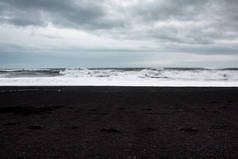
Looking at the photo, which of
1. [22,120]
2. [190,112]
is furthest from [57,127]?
[190,112]

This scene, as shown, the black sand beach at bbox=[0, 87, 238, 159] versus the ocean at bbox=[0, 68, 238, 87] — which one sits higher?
the ocean at bbox=[0, 68, 238, 87]

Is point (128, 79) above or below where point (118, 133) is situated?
above

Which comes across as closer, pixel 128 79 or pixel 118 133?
pixel 118 133

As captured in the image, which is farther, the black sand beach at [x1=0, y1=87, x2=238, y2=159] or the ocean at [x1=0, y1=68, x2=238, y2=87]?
the ocean at [x1=0, y1=68, x2=238, y2=87]

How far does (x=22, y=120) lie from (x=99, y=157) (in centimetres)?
437

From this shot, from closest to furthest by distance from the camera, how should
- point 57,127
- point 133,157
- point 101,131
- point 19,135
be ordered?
point 133,157 < point 19,135 < point 101,131 < point 57,127

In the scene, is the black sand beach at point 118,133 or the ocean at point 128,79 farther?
the ocean at point 128,79

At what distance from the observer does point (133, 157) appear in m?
4.53

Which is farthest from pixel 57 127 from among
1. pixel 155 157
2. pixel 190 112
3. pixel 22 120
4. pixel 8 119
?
pixel 190 112

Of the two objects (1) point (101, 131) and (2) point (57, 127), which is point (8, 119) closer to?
(2) point (57, 127)

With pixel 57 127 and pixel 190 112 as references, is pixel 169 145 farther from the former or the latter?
pixel 190 112

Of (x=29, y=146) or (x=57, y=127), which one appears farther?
(x=57, y=127)

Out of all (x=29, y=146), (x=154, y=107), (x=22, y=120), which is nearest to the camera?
(x=29, y=146)

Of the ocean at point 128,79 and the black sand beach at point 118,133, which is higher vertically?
the ocean at point 128,79
